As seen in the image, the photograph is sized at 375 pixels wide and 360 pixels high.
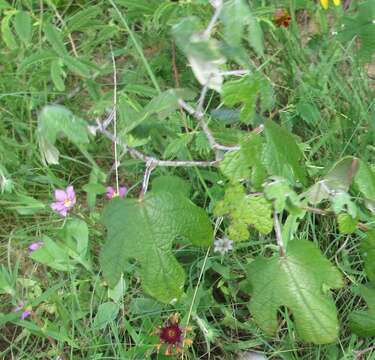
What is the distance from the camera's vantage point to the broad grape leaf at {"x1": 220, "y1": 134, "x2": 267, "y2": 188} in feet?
4.18

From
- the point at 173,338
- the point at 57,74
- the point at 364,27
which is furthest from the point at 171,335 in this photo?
the point at 364,27

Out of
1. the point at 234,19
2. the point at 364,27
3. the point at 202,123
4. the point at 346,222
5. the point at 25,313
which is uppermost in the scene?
the point at 234,19

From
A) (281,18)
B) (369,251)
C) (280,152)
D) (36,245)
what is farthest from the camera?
(281,18)

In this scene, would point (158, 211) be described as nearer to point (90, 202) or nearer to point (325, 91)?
point (90, 202)

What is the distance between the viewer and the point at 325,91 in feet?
6.37

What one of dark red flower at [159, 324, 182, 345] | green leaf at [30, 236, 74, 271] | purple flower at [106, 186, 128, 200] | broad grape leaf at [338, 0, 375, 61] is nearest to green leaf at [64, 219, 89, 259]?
green leaf at [30, 236, 74, 271]

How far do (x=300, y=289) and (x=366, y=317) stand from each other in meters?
0.26

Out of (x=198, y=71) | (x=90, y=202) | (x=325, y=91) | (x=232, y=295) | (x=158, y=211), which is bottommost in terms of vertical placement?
(x=232, y=295)

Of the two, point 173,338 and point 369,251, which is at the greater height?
point 369,251

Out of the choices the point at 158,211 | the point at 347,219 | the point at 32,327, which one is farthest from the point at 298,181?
the point at 32,327

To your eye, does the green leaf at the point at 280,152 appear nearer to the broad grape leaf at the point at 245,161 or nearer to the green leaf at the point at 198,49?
the broad grape leaf at the point at 245,161

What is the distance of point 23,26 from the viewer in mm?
1801

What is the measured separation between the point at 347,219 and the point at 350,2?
1.14 m

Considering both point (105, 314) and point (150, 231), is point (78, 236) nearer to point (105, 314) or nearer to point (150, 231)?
point (105, 314)
